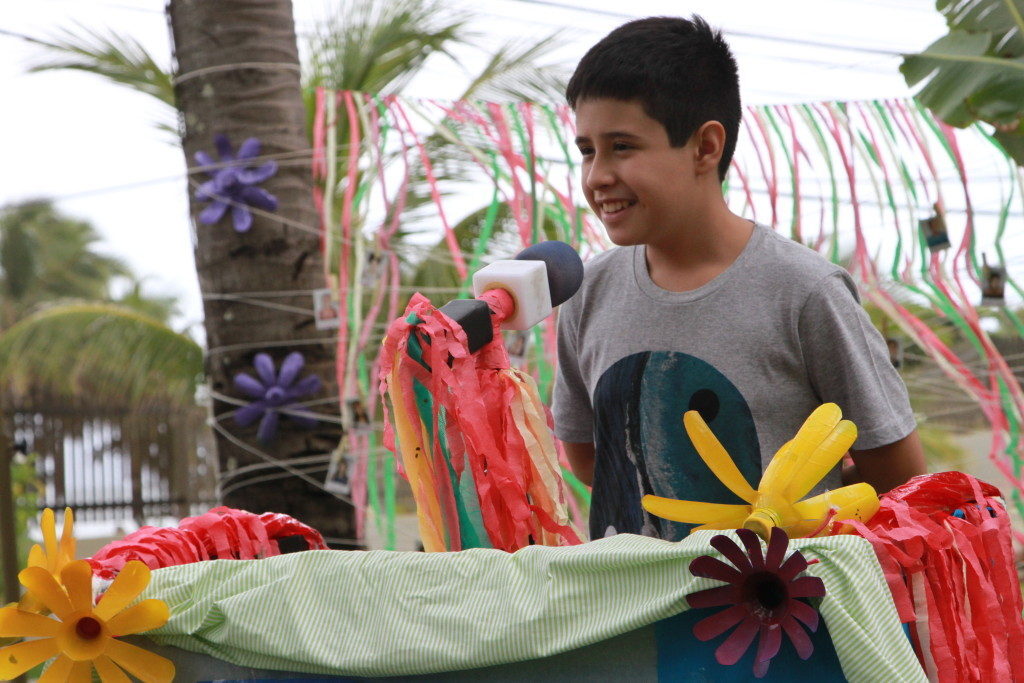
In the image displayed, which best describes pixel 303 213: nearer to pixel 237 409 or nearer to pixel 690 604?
pixel 237 409

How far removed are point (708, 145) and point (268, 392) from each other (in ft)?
6.16

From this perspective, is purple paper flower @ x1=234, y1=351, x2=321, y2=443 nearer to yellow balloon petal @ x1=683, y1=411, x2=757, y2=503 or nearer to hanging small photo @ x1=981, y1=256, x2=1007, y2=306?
hanging small photo @ x1=981, y1=256, x2=1007, y2=306

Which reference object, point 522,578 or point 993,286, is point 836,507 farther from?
point 993,286

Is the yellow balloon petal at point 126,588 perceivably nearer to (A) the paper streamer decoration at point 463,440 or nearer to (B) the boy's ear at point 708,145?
(A) the paper streamer decoration at point 463,440

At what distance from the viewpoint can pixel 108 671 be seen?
1065mm

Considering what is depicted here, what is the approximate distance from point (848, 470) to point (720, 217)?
38 centimetres

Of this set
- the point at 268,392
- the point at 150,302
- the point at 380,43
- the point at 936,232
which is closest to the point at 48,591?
the point at 268,392

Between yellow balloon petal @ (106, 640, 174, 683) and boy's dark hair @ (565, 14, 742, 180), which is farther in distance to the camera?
boy's dark hair @ (565, 14, 742, 180)

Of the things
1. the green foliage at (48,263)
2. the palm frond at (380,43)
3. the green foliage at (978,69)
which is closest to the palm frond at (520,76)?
the palm frond at (380,43)

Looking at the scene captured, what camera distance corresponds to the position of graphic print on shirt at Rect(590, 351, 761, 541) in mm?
1468

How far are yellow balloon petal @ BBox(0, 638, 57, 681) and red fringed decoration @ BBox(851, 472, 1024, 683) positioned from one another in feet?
2.44

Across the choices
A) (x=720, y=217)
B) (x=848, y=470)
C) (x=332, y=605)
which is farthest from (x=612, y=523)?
(x=332, y=605)

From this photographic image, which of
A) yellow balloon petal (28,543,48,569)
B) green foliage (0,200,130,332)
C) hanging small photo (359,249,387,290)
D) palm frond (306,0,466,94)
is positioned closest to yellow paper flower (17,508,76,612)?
yellow balloon petal (28,543,48,569)

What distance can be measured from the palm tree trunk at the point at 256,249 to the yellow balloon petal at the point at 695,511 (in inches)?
89.0
